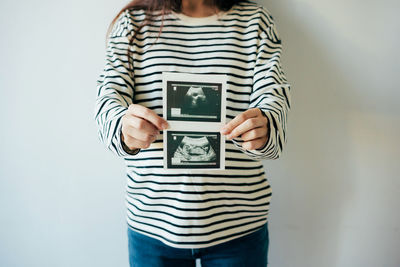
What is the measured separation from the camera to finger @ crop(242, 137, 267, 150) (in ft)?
1.91

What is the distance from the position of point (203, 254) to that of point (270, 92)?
0.47 meters

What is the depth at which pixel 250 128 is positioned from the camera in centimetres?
56

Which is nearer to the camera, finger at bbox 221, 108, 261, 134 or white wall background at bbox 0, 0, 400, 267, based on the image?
finger at bbox 221, 108, 261, 134

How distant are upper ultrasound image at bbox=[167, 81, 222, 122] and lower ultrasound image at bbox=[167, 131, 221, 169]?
0.04m

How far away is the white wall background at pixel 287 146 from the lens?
0.93m

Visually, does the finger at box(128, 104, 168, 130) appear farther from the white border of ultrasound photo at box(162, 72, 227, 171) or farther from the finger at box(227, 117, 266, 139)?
the finger at box(227, 117, 266, 139)

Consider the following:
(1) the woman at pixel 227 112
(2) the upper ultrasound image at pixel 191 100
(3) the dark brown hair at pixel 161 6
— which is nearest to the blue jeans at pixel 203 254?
(1) the woman at pixel 227 112
